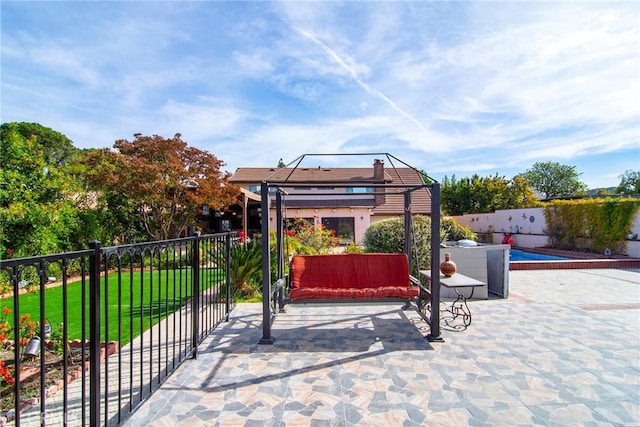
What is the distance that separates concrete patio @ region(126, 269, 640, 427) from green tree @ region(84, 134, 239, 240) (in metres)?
9.22

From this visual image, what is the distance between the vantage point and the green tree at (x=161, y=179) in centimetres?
1239

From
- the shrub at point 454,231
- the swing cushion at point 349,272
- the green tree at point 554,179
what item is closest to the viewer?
the swing cushion at point 349,272

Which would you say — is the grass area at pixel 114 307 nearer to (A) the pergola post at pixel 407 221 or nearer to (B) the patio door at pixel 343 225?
(A) the pergola post at pixel 407 221

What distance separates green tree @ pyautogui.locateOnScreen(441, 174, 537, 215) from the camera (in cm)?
2788

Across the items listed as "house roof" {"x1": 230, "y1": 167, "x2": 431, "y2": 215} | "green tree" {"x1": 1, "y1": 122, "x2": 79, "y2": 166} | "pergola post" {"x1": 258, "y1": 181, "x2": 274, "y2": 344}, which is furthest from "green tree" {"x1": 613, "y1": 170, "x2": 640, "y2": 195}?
"green tree" {"x1": 1, "y1": 122, "x2": 79, "y2": 166}

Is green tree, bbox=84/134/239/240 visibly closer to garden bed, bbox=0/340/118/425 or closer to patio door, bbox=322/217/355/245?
patio door, bbox=322/217/355/245

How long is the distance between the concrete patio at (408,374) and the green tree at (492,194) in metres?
24.7

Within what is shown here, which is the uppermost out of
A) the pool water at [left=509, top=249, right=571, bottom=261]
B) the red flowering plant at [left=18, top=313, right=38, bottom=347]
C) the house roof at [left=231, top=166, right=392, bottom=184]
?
the house roof at [left=231, top=166, right=392, bottom=184]

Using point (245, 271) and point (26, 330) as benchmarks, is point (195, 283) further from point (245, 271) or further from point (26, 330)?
point (245, 271)

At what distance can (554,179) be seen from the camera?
4688 cm

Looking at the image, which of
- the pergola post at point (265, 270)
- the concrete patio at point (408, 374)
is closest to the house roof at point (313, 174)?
the concrete patio at point (408, 374)

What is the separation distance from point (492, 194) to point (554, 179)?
1037 inches

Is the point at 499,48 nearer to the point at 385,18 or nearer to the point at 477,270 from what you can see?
the point at 385,18

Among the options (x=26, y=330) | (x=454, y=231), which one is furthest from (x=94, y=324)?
(x=454, y=231)
